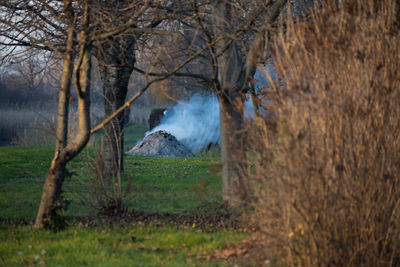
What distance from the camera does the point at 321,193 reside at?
4336 mm

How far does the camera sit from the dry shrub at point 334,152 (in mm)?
4355

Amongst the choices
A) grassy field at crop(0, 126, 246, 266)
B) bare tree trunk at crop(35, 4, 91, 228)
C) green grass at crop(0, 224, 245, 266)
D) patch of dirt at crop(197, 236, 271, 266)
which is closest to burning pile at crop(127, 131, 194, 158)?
grassy field at crop(0, 126, 246, 266)

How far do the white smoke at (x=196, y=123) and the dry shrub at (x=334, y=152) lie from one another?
61.0 ft

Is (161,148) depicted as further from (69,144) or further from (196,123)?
(69,144)

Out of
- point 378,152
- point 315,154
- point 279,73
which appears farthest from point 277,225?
point 279,73

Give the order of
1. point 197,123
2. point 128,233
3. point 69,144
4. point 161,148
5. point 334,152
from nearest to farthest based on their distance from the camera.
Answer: point 334,152 < point 69,144 < point 128,233 < point 161,148 < point 197,123

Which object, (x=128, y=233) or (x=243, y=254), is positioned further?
(x=128, y=233)

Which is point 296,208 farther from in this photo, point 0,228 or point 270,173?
point 0,228

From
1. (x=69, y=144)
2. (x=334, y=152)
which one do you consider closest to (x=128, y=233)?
(x=69, y=144)

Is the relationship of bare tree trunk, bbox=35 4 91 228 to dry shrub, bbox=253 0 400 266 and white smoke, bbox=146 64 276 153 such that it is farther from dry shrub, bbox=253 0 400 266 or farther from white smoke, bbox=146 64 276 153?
white smoke, bbox=146 64 276 153

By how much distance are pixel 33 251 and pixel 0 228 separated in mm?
1642

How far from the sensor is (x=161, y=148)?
2083 cm

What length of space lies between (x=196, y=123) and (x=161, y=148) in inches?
164

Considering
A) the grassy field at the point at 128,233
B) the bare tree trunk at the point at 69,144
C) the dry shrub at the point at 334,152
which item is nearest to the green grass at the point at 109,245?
the grassy field at the point at 128,233
